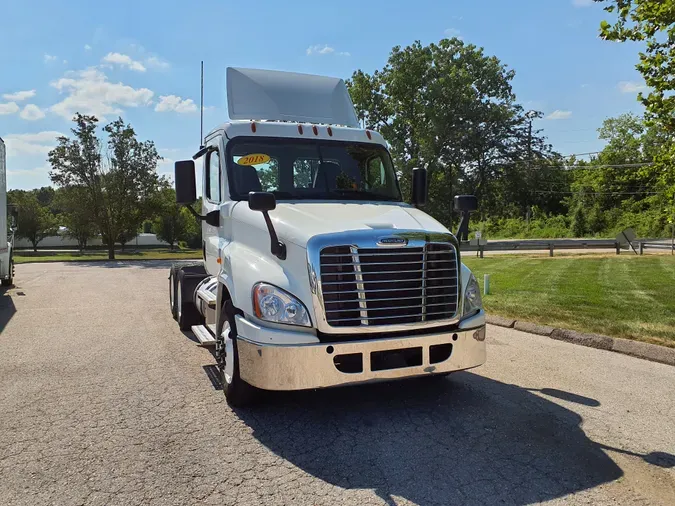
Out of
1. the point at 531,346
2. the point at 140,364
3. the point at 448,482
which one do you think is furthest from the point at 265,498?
the point at 531,346

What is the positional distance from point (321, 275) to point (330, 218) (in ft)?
2.36

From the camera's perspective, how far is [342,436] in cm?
407

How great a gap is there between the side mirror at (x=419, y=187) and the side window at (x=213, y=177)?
2280 mm

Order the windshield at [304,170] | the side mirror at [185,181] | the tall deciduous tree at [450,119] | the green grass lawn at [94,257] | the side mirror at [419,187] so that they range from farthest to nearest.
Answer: the tall deciduous tree at [450,119] < the green grass lawn at [94,257] < the side mirror at [419,187] < the side mirror at [185,181] < the windshield at [304,170]

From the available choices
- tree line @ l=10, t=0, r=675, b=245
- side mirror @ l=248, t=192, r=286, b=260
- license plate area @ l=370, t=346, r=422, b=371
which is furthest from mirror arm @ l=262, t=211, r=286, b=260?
tree line @ l=10, t=0, r=675, b=245

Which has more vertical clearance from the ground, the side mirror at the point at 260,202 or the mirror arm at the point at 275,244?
the side mirror at the point at 260,202

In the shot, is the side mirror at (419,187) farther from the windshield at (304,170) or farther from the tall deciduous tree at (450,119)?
the tall deciduous tree at (450,119)

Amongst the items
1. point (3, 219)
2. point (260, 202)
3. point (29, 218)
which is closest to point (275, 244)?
point (260, 202)

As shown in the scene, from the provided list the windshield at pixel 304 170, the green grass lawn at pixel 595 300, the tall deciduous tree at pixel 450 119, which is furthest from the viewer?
the tall deciduous tree at pixel 450 119

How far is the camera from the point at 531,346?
714 cm

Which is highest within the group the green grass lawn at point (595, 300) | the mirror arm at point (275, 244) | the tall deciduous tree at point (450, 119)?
the tall deciduous tree at point (450, 119)

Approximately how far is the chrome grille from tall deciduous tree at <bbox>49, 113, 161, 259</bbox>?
32955mm

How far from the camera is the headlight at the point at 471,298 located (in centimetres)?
465

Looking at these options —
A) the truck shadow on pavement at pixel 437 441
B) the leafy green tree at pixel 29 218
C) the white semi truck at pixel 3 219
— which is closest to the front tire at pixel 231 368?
the truck shadow on pavement at pixel 437 441
